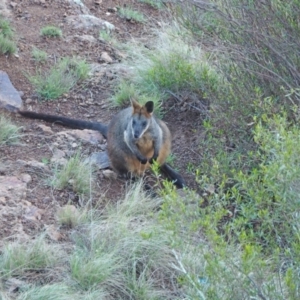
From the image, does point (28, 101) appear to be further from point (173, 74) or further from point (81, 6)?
point (81, 6)

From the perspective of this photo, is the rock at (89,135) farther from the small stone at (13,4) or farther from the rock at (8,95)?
the small stone at (13,4)

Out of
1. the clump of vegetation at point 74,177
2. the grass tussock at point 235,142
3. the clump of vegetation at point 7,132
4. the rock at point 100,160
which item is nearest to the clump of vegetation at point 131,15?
the grass tussock at point 235,142

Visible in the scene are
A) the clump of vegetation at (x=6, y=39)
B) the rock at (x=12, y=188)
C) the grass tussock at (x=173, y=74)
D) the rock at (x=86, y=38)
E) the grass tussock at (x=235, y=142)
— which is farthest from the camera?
the rock at (x=86, y=38)

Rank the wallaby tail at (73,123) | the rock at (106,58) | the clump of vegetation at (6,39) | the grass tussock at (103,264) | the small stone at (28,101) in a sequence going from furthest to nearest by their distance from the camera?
the rock at (106,58) < the clump of vegetation at (6,39) < the small stone at (28,101) < the wallaby tail at (73,123) < the grass tussock at (103,264)

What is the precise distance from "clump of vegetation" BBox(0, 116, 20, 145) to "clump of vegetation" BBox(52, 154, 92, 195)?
2.37 ft

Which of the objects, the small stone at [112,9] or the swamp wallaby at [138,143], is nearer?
the swamp wallaby at [138,143]

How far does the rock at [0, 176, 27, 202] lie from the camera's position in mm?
5418

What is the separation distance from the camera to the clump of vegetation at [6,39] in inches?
307

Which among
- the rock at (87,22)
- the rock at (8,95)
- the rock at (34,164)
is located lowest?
the rock at (87,22)

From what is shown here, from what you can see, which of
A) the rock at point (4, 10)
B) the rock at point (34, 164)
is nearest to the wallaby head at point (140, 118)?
the rock at point (34, 164)

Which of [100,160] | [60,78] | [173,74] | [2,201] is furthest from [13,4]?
[2,201]

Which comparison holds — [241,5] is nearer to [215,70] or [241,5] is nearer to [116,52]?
[215,70]

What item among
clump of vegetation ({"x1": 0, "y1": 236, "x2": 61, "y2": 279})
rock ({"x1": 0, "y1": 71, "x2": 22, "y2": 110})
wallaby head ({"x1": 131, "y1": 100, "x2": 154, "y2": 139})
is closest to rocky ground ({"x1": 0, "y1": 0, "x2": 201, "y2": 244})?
rock ({"x1": 0, "y1": 71, "x2": 22, "y2": 110})

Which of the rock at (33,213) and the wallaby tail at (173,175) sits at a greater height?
the rock at (33,213)
